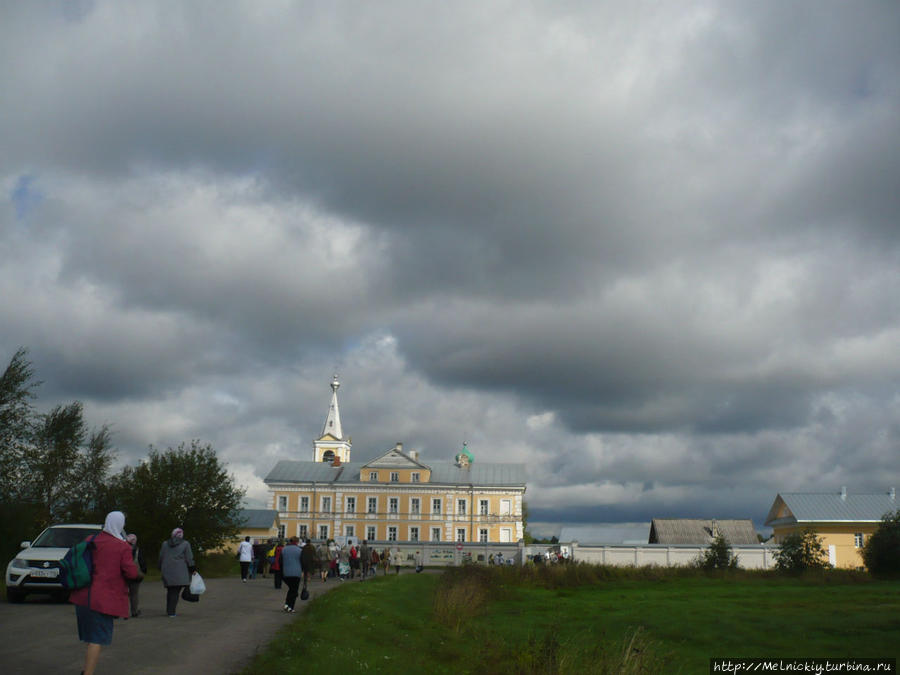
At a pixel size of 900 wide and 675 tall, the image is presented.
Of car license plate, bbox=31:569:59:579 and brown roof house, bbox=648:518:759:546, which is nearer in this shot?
car license plate, bbox=31:569:59:579

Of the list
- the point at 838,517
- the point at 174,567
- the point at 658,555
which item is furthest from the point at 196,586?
the point at 838,517

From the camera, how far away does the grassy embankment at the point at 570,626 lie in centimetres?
1295

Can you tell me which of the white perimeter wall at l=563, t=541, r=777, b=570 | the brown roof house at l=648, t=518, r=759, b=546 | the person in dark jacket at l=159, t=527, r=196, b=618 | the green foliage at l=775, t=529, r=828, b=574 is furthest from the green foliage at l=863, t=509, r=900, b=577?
the person in dark jacket at l=159, t=527, r=196, b=618

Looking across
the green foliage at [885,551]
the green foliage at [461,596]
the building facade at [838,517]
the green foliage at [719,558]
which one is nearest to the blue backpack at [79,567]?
the green foliage at [461,596]

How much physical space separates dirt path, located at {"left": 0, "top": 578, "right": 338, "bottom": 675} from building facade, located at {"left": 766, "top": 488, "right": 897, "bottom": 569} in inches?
2370

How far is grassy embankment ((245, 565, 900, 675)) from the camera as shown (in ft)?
42.5

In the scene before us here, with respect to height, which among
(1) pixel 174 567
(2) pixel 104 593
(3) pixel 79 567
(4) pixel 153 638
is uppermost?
(3) pixel 79 567

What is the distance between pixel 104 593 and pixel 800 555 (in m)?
46.0

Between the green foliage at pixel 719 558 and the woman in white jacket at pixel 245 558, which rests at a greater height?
the woman in white jacket at pixel 245 558

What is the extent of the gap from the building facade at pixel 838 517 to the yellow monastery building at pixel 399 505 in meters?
27.4

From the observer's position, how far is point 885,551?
156 ft

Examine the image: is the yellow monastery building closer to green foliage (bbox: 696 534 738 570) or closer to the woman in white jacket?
green foliage (bbox: 696 534 738 570)

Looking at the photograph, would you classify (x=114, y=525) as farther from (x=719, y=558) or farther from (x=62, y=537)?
(x=719, y=558)

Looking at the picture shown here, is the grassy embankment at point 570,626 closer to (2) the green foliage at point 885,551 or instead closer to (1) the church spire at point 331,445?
(2) the green foliage at point 885,551
